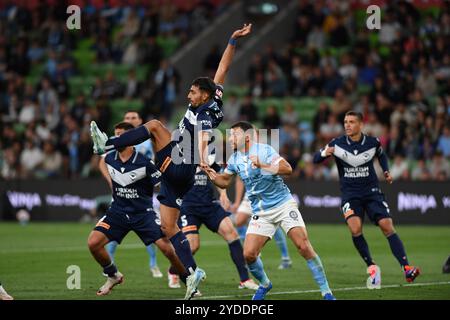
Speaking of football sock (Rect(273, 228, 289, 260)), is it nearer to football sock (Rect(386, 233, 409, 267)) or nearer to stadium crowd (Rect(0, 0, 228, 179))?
football sock (Rect(386, 233, 409, 267))

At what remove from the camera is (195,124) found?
12.4 metres

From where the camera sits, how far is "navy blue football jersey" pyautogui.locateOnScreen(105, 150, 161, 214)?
43.2 feet

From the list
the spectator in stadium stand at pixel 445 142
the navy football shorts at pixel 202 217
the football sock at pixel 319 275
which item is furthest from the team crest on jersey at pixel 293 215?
the spectator in stadium stand at pixel 445 142

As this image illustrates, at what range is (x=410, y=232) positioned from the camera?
2283 cm

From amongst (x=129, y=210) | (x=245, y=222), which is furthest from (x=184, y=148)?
(x=245, y=222)

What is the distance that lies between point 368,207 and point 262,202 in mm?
3313

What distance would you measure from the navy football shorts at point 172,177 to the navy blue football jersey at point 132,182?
0.31 meters

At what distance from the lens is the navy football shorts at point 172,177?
1237cm

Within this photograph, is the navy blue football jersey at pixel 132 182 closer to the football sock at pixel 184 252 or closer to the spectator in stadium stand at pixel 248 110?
the football sock at pixel 184 252

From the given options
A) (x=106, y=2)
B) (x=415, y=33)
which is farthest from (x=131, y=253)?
(x=106, y=2)

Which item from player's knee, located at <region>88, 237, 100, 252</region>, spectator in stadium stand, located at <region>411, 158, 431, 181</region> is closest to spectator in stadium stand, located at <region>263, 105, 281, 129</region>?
spectator in stadium stand, located at <region>411, 158, 431, 181</region>

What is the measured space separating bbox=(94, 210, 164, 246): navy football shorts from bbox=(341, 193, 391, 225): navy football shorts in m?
3.31

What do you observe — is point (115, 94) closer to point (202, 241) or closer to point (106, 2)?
point (106, 2)

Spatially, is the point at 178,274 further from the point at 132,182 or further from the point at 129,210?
the point at 132,182
